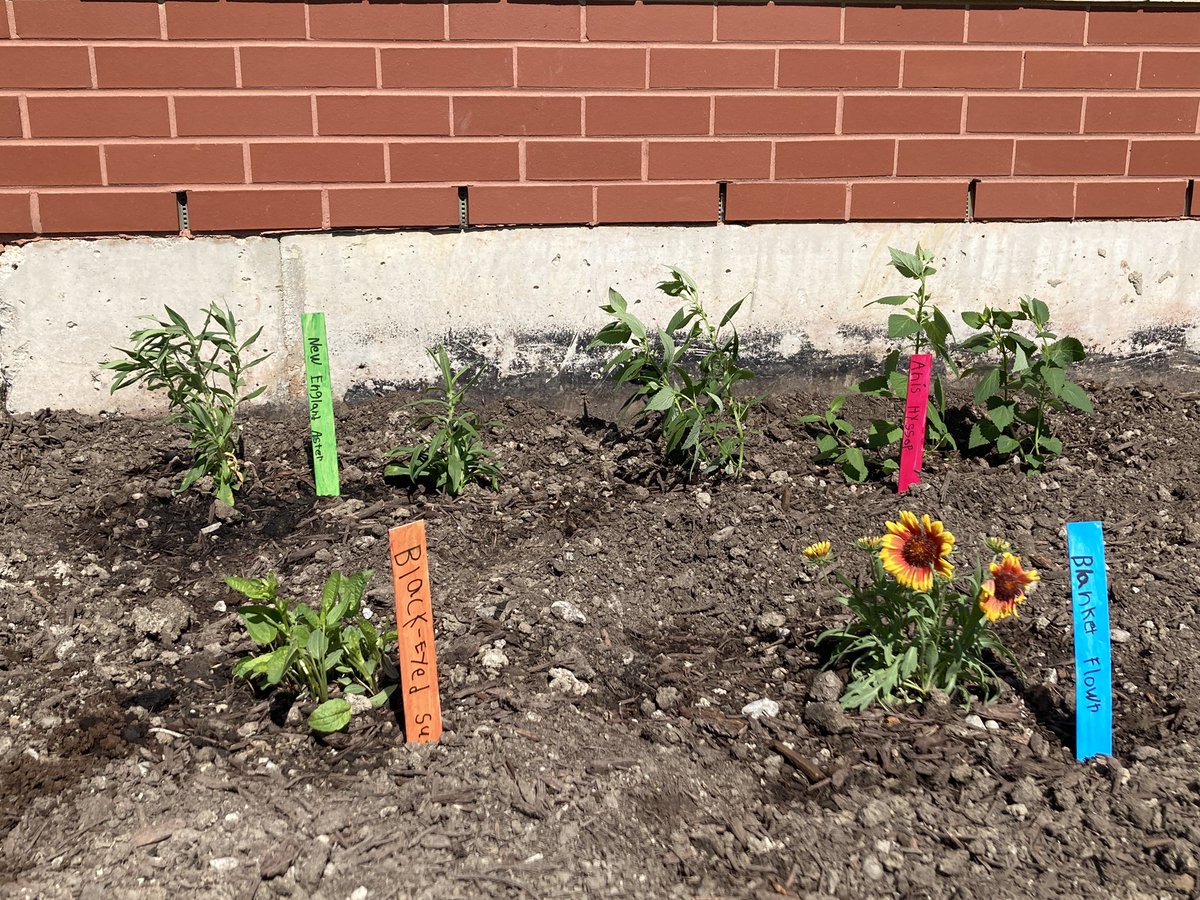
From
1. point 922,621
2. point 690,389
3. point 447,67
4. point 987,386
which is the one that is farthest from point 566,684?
point 447,67

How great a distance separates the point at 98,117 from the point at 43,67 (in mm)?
223

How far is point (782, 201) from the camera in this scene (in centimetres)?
412

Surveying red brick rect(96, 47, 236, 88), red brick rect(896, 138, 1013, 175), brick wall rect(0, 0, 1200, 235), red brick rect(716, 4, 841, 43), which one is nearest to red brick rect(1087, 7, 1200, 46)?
brick wall rect(0, 0, 1200, 235)

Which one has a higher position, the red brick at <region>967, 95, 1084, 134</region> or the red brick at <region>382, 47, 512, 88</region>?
the red brick at <region>382, 47, 512, 88</region>

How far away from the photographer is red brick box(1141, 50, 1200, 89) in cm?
417

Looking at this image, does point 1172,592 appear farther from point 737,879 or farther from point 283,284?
point 283,284

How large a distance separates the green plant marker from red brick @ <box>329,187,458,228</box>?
582 mm

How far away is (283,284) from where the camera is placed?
13.1 ft

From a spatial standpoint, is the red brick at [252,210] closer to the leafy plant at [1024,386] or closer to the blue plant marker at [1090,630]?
the leafy plant at [1024,386]

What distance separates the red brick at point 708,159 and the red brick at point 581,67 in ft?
0.84

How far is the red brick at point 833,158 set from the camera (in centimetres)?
409

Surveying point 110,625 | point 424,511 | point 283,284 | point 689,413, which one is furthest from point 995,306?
point 110,625

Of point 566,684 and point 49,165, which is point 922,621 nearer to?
point 566,684

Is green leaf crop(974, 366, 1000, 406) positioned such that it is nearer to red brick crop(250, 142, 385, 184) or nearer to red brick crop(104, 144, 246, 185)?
red brick crop(250, 142, 385, 184)
